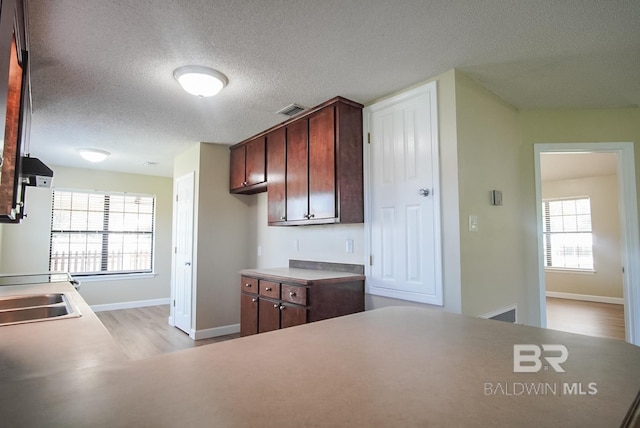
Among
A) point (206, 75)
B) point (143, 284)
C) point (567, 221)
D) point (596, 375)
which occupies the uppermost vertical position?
point (206, 75)

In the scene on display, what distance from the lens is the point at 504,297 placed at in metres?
2.71

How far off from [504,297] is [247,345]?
7.86 feet

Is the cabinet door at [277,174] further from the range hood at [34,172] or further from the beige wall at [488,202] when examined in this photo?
the range hood at [34,172]

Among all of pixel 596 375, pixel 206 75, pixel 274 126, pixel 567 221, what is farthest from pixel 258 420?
pixel 567 221

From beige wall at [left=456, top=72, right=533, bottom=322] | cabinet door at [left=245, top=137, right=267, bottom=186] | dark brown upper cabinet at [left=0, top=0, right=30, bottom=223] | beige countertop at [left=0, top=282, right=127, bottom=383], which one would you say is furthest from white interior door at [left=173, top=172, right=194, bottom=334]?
beige wall at [left=456, top=72, right=533, bottom=322]

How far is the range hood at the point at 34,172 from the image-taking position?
1.90 metres

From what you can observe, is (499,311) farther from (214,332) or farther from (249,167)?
(214,332)

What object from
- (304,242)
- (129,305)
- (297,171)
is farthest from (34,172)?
(129,305)

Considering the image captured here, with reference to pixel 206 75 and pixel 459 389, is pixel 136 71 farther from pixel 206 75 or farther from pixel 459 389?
pixel 459 389

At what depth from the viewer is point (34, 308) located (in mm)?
1724

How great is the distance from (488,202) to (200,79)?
2218mm

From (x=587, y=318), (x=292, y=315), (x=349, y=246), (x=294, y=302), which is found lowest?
(x=587, y=318)

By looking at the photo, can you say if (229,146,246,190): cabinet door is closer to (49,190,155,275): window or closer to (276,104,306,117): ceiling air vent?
(276,104,306,117): ceiling air vent

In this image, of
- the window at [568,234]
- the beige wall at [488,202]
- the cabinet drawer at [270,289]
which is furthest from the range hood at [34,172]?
the window at [568,234]
